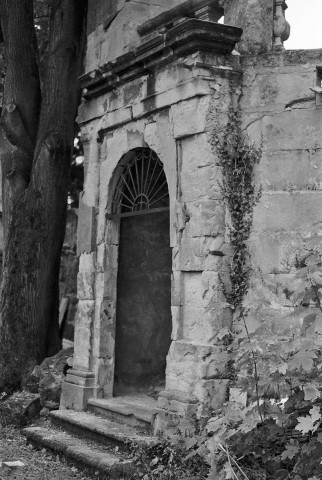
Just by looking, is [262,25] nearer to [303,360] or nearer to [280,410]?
[303,360]

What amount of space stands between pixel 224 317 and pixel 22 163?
460 cm

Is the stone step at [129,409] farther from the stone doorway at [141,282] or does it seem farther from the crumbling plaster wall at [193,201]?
the crumbling plaster wall at [193,201]

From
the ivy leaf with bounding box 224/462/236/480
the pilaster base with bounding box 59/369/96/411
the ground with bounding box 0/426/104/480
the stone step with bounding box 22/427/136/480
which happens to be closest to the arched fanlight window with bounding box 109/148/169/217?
the pilaster base with bounding box 59/369/96/411

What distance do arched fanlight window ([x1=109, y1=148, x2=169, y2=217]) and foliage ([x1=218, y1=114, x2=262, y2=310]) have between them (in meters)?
1.20

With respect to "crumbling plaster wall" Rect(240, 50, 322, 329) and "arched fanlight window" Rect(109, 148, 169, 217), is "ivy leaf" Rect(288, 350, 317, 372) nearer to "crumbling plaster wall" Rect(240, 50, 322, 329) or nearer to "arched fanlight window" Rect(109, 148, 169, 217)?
"crumbling plaster wall" Rect(240, 50, 322, 329)

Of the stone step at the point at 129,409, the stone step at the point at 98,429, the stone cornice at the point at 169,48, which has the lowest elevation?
the stone step at the point at 98,429

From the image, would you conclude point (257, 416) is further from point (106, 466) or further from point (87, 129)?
point (87, 129)

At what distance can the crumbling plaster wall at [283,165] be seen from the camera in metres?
6.01

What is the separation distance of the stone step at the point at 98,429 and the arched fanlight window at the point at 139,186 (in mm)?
2104

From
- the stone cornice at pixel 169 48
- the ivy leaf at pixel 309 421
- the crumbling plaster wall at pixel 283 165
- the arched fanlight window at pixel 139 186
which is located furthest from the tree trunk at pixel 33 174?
the ivy leaf at pixel 309 421

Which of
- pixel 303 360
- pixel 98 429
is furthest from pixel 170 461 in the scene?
pixel 303 360

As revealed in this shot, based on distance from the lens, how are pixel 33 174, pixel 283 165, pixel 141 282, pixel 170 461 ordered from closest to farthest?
pixel 170 461 < pixel 283 165 < pixel 141 282 < pixel 33 174

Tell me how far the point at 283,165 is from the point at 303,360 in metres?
2.15

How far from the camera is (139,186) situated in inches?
302
